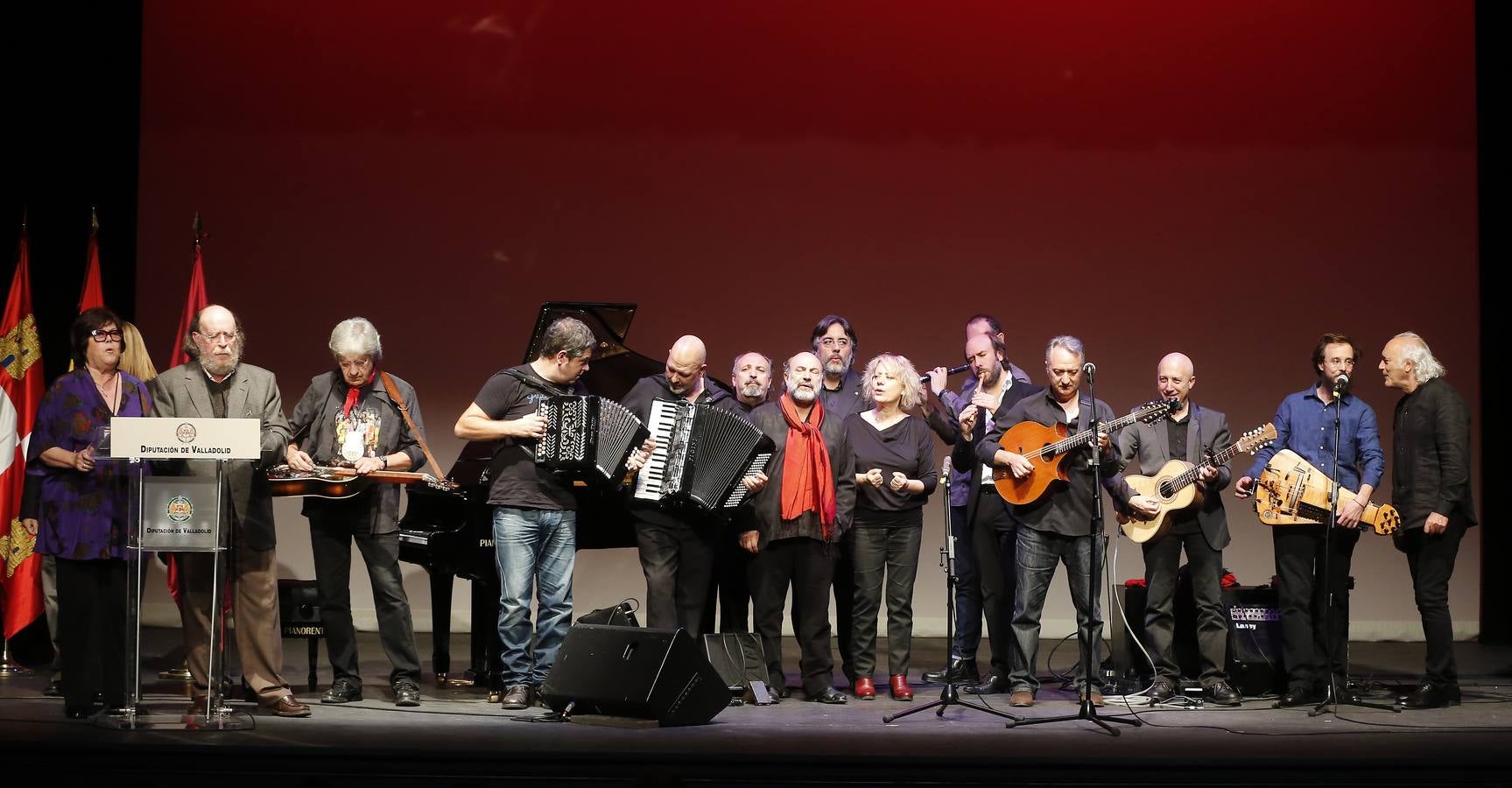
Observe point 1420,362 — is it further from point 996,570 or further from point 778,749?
point 778,749

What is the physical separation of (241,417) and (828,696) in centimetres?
286

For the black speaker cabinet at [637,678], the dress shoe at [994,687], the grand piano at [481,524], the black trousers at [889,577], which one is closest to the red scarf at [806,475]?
the black trousers at [889,577]

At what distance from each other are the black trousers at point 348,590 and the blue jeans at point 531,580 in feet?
1.46

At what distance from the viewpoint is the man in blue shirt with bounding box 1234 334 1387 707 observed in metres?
6.54

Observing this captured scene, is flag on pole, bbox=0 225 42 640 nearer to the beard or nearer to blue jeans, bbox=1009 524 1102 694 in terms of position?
the beard

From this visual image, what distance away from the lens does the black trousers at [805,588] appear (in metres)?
6.49

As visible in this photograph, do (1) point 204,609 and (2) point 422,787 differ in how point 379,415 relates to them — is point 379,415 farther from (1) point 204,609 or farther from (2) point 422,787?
(2) point 422,787

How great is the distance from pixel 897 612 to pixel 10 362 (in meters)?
4.94

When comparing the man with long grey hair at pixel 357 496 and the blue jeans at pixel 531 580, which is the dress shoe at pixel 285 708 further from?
the blue jeans at pixel 531 580

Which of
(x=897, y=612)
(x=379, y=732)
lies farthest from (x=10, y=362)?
(x=897, y=612)

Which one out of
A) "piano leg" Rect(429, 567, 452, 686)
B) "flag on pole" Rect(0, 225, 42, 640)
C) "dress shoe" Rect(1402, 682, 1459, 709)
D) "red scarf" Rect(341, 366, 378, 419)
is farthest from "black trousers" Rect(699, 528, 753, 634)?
"flag on pole" Rect(0, 225, 42, 640)

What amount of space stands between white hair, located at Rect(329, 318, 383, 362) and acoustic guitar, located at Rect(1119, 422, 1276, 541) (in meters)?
3.54

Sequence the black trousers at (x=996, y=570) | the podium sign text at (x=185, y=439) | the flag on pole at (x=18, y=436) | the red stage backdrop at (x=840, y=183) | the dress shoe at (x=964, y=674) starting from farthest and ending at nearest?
the red stage backdrop at (x=840, y=183) → the flag on pole at (x=18, y=436) → the dress shoe at (x=964, y=674) → the black trousers at (x=996, y=570) → the podium sign text at (x=185, y=439)

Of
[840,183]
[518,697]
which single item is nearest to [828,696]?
[518,697]
